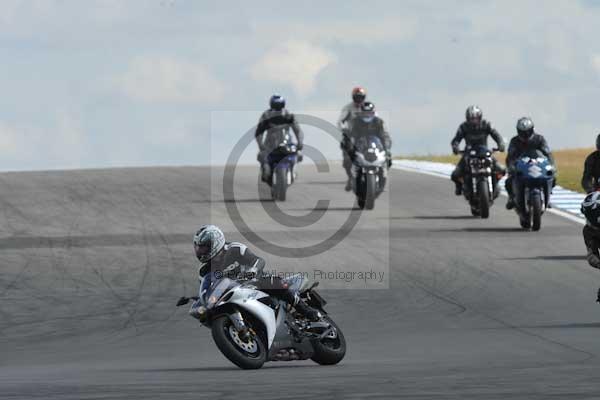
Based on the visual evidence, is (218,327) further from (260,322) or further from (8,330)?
(8,330)

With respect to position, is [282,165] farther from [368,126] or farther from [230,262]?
[230,262]

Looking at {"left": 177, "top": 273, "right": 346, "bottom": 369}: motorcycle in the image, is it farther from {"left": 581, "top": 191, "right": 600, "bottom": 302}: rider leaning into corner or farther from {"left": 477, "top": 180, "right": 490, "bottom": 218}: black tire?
{"left": 477, "top": 180, "right": 490, "bottom": 218}: black tire

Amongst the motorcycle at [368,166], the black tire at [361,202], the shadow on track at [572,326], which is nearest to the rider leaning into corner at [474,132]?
the motorcycle at [368,166]

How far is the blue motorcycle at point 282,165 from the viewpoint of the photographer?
2761cm

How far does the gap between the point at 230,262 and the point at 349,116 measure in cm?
1671

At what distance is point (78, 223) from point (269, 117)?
13.2 feet

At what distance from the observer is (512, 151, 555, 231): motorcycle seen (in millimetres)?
23875

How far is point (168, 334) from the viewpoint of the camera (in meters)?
15.3

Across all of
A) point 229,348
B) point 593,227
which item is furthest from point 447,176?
point 229,348

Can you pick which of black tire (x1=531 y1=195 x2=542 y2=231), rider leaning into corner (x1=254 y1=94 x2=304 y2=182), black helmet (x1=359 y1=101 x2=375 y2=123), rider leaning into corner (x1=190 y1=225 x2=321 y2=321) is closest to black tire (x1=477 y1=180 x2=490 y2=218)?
black tire (x1=531 y1=195 x2=542 y2=231)

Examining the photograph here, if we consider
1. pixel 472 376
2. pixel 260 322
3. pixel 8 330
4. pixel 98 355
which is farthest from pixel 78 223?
pixel 472 376

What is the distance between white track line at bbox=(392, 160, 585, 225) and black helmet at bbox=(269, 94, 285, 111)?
5302mm

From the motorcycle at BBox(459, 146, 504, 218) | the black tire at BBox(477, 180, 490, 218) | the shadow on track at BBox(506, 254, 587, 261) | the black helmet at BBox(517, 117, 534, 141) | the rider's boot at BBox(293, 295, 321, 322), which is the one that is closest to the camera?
the rider's boot at BBox(293, 295, 321, 322)

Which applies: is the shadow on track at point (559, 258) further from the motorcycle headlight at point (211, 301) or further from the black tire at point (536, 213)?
the motorcycle headlight at point (211, 301)
